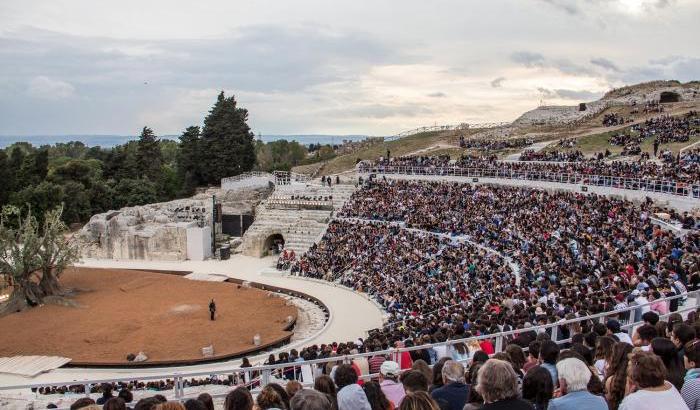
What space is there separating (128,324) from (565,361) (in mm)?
29048

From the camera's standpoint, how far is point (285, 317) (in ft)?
104

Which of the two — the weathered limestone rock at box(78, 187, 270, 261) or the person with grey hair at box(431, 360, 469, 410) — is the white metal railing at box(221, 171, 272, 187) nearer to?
the weathered limestone rock at box(78, 187, 270, 261)

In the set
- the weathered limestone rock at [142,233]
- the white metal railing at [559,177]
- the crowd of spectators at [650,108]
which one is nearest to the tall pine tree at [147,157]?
the weathered limestone rock at [142,233]

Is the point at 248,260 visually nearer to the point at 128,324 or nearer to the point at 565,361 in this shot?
the point at 128,324

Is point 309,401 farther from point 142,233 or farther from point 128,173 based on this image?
point 128,173

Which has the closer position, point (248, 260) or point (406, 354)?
point (406, 354)

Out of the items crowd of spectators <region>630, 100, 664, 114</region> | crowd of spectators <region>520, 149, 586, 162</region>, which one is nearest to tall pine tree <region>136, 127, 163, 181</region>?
crowd of spectators <region>520, 149, 586, 162</region>

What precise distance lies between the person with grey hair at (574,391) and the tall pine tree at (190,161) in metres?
66.3

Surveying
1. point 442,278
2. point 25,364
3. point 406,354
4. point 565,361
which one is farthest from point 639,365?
point 25,364

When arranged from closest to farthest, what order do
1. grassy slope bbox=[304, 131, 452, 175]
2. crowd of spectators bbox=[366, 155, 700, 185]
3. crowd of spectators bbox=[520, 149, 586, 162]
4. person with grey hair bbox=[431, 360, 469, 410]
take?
person with grey hair bbox=[431, 360, 469, 410] < crowd of spectators bbox=[366, 155, 700, 185] < crowd of spectators bbox=[520, 149, 586, 162] < grassy slope bbox=[304, 131, 452, 175]

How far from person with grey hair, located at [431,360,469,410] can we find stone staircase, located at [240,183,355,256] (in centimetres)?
3726

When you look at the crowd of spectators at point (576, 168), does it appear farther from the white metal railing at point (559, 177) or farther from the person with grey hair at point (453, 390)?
the person with grey hair at point (453, 390)

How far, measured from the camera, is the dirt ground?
27.7 m

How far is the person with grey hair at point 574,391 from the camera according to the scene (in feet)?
19.1
